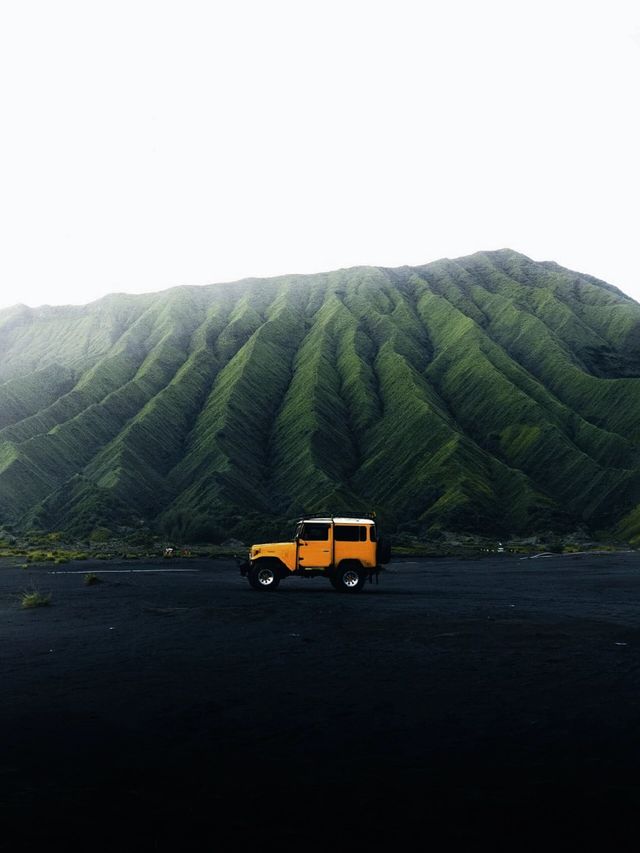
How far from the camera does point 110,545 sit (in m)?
97.2

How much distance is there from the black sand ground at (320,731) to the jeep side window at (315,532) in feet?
22.9

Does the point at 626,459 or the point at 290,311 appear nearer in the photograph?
the point at 626,459

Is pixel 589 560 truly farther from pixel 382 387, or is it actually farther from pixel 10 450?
pixel 10 450

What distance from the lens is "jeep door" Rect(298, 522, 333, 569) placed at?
3606 centimetres

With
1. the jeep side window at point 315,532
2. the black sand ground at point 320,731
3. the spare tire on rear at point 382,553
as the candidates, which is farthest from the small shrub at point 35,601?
the spare tire on rear at point 382,553

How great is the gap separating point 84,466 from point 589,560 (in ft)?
256

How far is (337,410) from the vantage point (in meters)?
137

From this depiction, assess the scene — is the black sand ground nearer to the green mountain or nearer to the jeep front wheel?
the jeep front wheel

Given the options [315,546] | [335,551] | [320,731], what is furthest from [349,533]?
[320,731]

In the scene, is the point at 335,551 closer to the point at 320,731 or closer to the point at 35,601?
the point at 35,601

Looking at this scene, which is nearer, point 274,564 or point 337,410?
point 274,564

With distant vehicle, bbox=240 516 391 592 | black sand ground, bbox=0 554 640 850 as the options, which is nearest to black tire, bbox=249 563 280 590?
distant vehicle, bbox=240 516 391 592

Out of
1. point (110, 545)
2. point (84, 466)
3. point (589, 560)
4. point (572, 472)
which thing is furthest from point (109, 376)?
point (589, 560)

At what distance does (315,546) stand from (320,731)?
74.8ft
